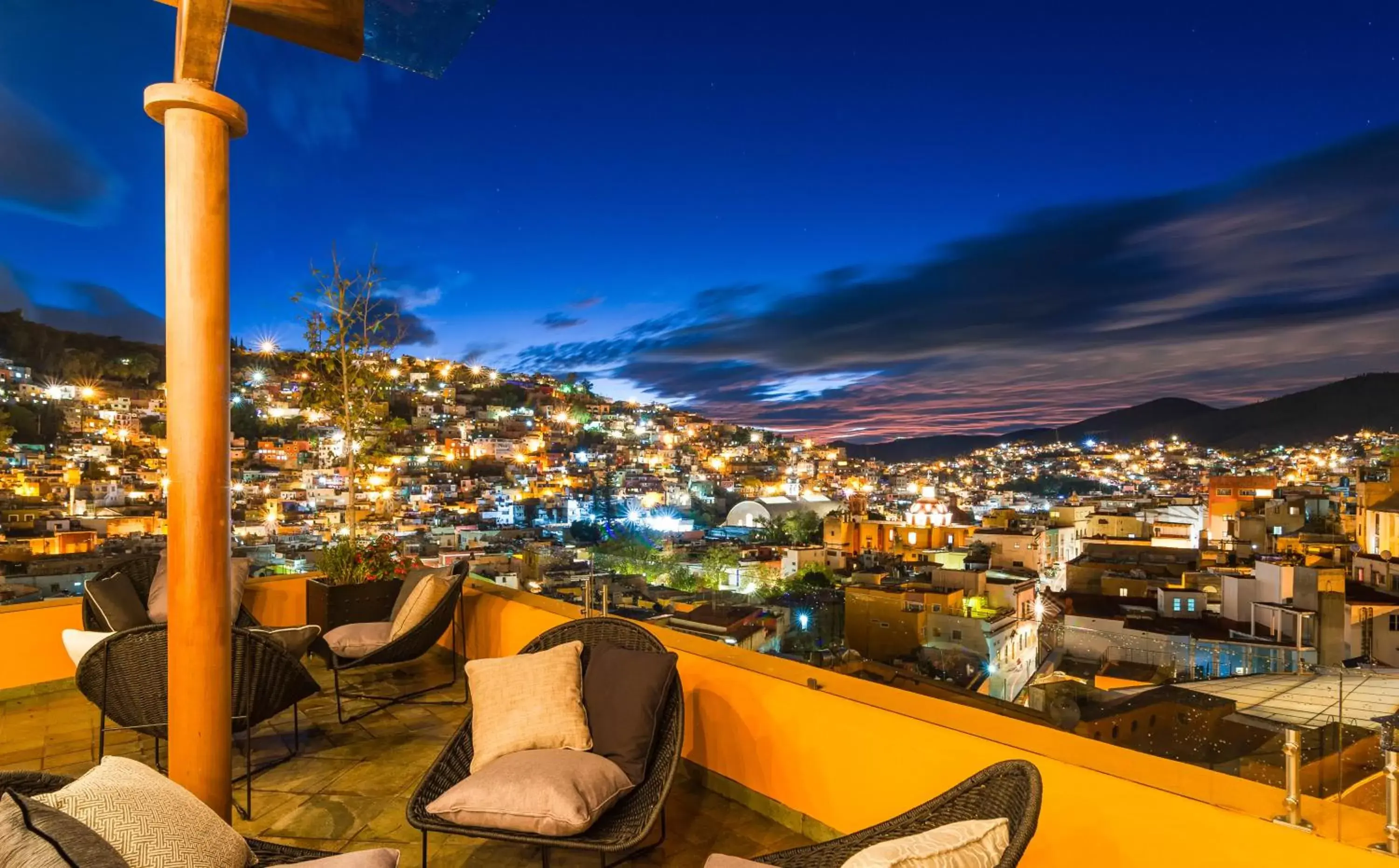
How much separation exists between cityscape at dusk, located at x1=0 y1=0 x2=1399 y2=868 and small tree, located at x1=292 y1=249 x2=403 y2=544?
0.12ft

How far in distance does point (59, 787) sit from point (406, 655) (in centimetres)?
254

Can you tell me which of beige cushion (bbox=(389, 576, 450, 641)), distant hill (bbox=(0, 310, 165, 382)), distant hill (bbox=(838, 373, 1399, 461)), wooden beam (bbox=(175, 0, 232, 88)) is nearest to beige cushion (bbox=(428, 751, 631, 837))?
beige cushion (bbox=(389, 576, 450, 641))

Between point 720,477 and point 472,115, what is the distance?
913 inches

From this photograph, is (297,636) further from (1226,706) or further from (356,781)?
(1226,706)

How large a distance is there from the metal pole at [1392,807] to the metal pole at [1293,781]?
13cm

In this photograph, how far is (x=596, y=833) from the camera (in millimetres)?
2164

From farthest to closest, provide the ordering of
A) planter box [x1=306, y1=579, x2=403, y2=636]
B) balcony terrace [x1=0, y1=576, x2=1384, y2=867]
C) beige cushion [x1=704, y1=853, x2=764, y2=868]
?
planter box [x1=306, y1=579, x2=403, y2=636] < balcony terrace [x1=0, y1=576, x2=1384, y2=867] < beige cushion [x1=704, y1=853, x2=764, y2=868]

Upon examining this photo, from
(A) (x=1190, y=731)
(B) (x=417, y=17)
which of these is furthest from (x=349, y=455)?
(A) (x=1190, y=731)

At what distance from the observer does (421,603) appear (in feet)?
13.0

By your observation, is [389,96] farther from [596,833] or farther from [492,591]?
[596,833]

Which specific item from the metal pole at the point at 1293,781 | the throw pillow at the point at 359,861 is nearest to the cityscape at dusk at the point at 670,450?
the metal pole at the point at 1293,781

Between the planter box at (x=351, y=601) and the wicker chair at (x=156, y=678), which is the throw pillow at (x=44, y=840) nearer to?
the wicker chair at (x=156, y=678)

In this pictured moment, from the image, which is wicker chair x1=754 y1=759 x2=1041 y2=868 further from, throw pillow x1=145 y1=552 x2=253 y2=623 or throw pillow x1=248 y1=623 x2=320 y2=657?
throw pillow x1=145 y1=552 x2=253 y2=623

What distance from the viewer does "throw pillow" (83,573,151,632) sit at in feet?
12.3
